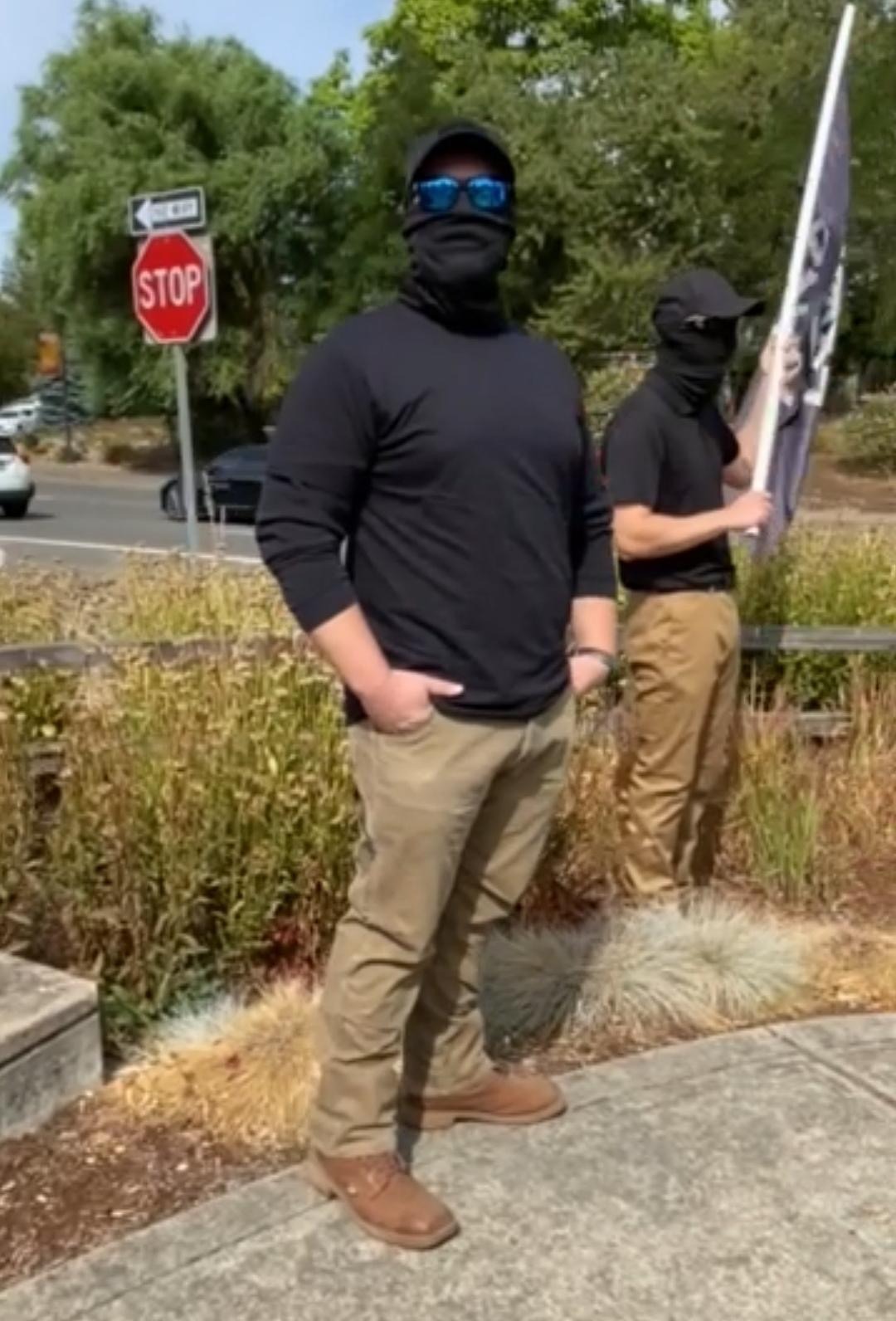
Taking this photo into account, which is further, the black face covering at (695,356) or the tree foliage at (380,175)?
the tree foliage at (380,175)

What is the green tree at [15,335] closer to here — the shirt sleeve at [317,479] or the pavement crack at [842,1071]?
the pavement crack at [842,1071]

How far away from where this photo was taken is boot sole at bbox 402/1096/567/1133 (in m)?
3.41

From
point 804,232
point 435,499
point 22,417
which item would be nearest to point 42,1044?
point 435,499

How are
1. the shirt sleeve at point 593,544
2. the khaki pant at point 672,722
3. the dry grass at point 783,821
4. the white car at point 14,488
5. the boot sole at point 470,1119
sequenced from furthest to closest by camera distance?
the white car at point 14,488 → the dry grass at point 783,821 → the khaki pant at point 672,722 → the boot sole at point 470,1119 → the shirt sleeve at point 593,544

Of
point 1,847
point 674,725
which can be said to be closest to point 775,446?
point 674,725

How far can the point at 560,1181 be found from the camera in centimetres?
322

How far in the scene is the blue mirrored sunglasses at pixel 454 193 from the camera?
2855mm

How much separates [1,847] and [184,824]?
0.43 m

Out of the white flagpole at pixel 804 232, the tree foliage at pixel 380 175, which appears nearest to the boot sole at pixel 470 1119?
the white flagpole at pixel 804 232

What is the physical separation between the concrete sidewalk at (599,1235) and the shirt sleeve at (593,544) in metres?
1.12

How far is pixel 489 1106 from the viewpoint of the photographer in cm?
344

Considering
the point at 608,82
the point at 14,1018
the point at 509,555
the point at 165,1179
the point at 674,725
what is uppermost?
the point at 608,82

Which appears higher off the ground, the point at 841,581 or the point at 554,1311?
the point at 841,581

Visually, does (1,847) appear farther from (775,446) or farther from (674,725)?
(775,446)
